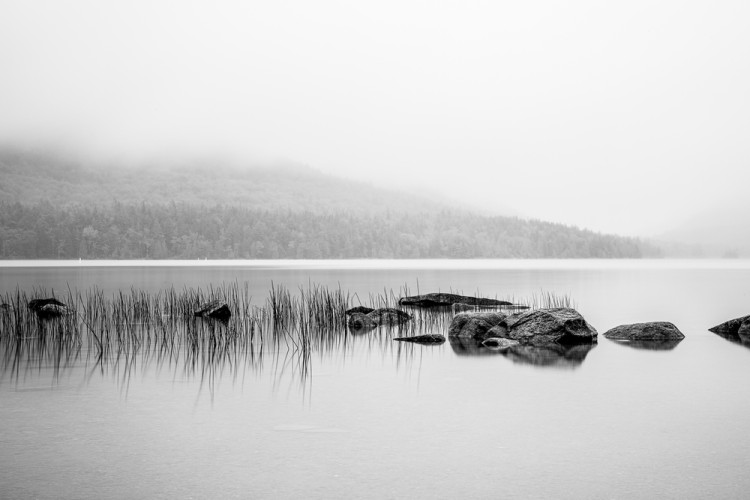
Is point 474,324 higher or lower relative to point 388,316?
higher

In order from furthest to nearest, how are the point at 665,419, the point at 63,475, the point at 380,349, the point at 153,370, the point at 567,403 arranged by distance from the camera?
the point at 380,349
the point at 153,370
the point at 567,403
the point at 665,419
the point at 63,475

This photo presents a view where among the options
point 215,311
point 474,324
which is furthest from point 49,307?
point 474,324

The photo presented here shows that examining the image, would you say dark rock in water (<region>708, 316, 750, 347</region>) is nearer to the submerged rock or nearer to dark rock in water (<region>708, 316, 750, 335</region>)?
dark rock in water (<region>708, 316, 750, 335</region>)

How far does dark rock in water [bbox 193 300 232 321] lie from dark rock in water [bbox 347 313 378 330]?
4.06 m

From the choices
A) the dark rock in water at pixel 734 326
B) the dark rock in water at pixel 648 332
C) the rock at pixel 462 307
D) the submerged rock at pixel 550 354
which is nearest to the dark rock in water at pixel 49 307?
the rock at pixel 462 307

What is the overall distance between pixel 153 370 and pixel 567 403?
24.0ft

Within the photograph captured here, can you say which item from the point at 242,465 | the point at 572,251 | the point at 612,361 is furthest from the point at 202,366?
the point at 572,251

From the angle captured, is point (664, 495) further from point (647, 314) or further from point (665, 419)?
point (647, 314)

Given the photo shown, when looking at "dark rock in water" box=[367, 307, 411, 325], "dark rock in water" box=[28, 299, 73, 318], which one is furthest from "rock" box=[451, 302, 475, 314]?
"dark rock in water" box=[28, 299, 73, 318]

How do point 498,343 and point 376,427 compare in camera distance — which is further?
point 498,343

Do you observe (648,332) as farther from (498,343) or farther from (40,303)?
(40,303)

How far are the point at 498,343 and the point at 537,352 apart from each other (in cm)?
144

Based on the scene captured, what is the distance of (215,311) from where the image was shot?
21812 mm

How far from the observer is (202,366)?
12945 mm
